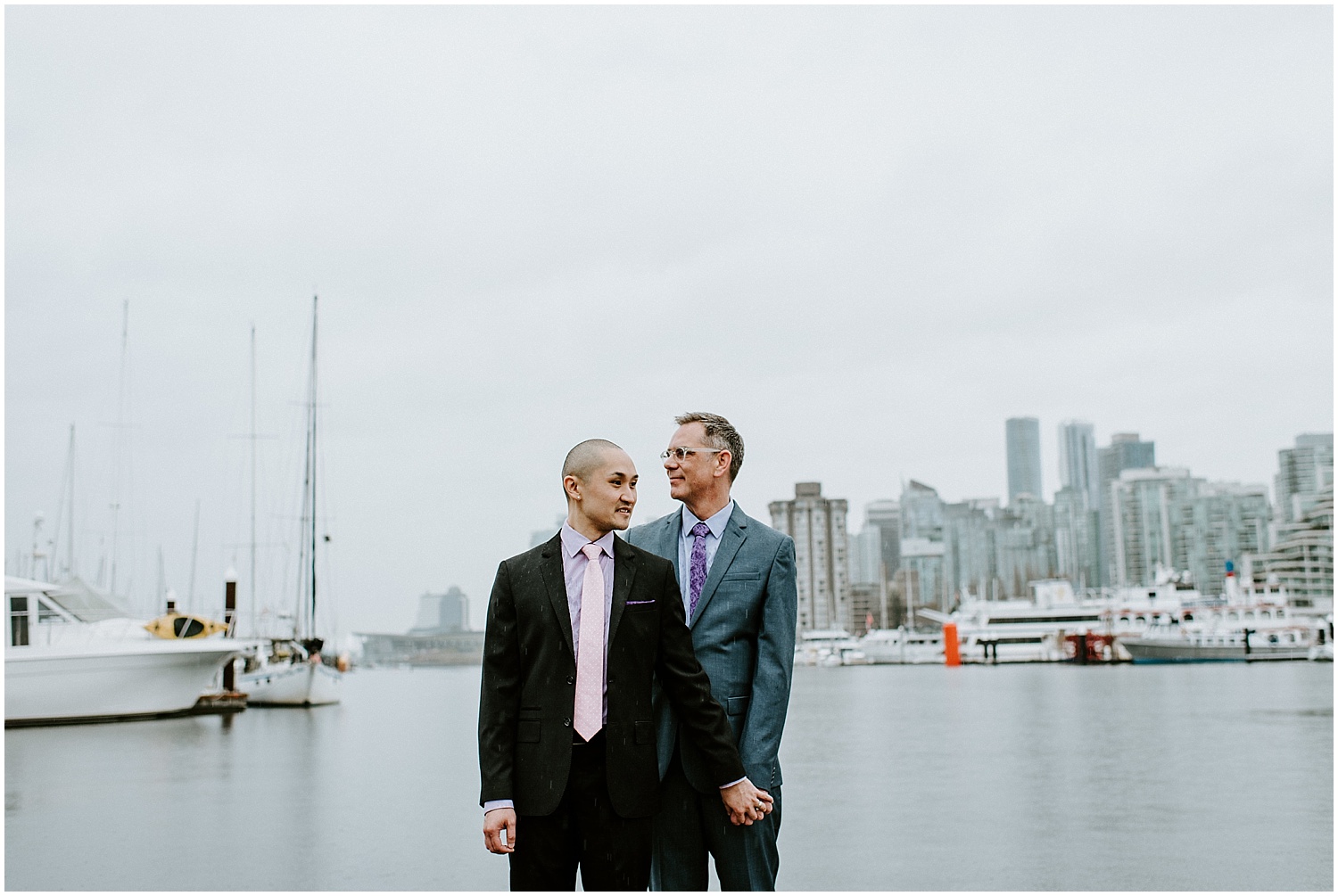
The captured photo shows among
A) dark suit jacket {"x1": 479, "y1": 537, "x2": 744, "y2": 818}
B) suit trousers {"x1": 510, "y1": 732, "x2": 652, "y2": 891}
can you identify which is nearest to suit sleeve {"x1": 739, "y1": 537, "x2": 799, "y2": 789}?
dark suit jacket {"x1": 479, "y1": 537, "x2": 744, "y2": 818}

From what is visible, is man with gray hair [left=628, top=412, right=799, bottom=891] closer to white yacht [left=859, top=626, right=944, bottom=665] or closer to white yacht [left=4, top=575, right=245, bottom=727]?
white yacht [left=4, top=575, right=245, bottom=727]

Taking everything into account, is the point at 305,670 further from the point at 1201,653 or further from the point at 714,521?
the point at 1201,653

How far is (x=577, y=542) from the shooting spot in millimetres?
3373

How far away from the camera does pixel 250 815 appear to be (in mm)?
14227

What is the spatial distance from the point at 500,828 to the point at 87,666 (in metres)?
30.4

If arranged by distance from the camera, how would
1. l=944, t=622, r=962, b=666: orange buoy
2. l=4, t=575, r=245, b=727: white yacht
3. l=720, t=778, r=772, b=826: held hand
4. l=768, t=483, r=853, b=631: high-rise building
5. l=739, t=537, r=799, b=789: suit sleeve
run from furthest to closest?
1. l=768, t=483, r=853, b=631: high-rise building
2. l=944, t=622, r=962, b=666: orange buoy
3. l=4, t=575, r=245, b=727: white yacht
4. l=739, t=537, r=799, b=789: suit sleeve
5. l=720, t=778, r=772, b=826: held hand

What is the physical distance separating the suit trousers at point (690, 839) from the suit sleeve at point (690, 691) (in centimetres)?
14

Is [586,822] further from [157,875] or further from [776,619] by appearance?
[157,875]

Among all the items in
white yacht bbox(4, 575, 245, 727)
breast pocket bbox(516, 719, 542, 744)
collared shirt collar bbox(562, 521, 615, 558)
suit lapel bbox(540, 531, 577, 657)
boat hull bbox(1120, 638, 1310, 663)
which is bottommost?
boat hull bbox(1120, 638, 1310, 663)

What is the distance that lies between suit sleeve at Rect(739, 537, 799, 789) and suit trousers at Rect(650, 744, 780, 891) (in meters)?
0.16

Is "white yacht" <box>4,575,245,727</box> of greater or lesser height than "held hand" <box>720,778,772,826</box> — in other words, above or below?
below

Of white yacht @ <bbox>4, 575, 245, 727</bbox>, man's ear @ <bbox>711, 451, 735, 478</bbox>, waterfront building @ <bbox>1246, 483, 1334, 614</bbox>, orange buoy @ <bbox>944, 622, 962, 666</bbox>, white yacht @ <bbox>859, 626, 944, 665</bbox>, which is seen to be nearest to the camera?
man's ear @ <bbox>711, 451, 735, 478</bbox>

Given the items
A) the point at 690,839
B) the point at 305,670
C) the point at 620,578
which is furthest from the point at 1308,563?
the point at 620,578

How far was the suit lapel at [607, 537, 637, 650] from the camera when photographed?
3.34 meters
